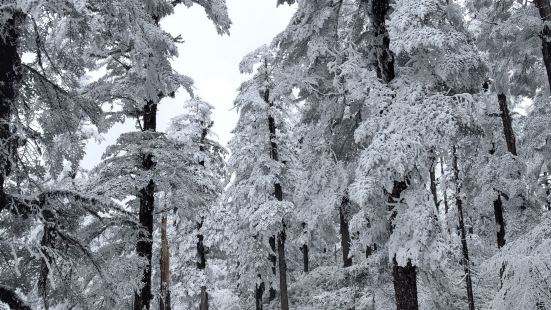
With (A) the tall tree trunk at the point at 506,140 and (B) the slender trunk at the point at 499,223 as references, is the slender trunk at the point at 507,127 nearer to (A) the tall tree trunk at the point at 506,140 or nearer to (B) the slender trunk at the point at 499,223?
(A) the tall tree trunk at the point at 506,140

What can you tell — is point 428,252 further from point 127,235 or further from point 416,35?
point 127,235

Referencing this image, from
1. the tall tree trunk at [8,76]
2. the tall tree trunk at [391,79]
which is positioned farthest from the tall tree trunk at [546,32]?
the tall tree trunk at [8,76]

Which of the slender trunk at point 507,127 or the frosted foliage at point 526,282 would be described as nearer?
the frosted foliage at point 526,282

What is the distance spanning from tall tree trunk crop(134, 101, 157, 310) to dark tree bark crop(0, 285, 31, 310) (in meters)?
4.25

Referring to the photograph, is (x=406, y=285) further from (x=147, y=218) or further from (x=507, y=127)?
(x=507, y=127)

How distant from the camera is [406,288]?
23.7 feet

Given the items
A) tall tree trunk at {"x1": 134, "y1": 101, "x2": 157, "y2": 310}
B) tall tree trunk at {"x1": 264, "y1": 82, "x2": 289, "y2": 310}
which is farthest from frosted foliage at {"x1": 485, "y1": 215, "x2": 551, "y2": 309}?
tall tree trunk at {"x1": 264, "y1": 82, "x2": 289, "y2": 310}

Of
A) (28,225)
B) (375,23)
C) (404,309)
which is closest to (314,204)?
(404,309)

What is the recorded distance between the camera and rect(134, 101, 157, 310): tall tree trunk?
29.6 feet

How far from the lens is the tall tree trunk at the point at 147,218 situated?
355 inches

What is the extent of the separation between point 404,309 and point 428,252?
1.23m

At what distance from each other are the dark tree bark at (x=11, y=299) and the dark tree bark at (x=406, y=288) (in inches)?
222

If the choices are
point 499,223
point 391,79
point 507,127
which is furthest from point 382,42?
point 499,223

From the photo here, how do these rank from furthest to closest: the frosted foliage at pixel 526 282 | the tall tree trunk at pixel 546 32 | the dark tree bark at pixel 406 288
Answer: the tall tree trunk at pixel 546 32, the dark tree bark at pixel 406 288, the frosted foliage at pixel 526 282
